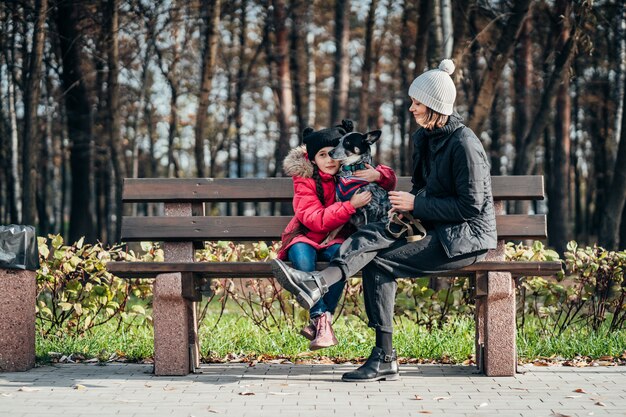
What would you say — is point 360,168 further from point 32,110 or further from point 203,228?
point 32,110

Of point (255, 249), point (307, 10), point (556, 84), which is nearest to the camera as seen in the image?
point (255, 249)

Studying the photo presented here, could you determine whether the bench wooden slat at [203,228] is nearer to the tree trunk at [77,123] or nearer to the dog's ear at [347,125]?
the dog's ear at [347,125]

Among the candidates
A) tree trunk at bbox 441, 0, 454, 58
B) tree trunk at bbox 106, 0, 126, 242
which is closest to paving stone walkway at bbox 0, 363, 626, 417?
tree trunk at bbox 441, 0, 454, 58

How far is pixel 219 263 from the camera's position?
5.56 metres

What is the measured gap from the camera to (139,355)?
6.54 metres

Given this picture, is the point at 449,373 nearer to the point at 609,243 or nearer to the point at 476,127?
the point at 476,127

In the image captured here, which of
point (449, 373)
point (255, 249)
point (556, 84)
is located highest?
point (556, 84)

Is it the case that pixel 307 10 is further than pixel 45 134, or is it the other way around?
pixel 45 134

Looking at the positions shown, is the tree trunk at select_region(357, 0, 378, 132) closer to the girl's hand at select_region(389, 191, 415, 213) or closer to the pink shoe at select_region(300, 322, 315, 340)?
the girl's hand at select_region(389, 191, 415, 213)

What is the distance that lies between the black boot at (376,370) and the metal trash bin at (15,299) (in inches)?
85.9

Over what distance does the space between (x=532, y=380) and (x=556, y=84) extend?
9577mm

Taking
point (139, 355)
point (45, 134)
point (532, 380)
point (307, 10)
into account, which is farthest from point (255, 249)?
point (45, 134)

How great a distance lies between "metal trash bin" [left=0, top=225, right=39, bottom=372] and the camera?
600cm

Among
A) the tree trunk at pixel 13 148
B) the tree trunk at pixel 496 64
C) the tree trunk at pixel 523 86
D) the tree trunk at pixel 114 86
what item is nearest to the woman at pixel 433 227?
the tree trunk at pixel 496 64
